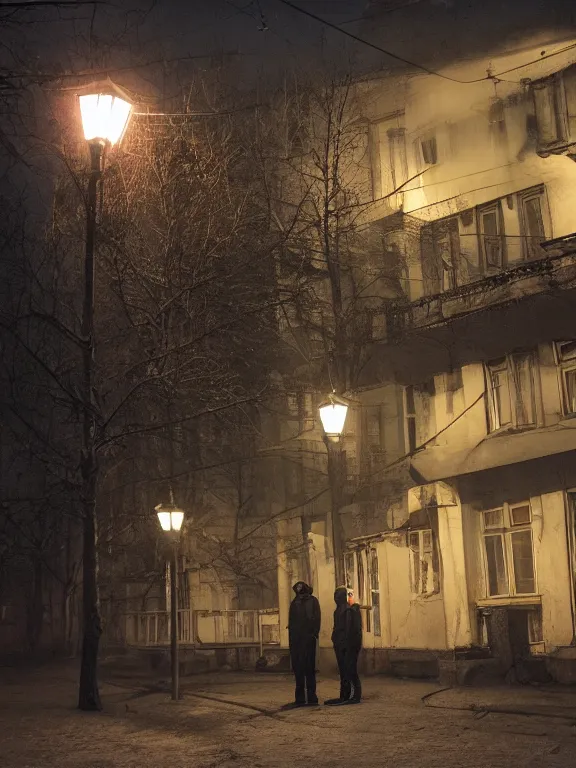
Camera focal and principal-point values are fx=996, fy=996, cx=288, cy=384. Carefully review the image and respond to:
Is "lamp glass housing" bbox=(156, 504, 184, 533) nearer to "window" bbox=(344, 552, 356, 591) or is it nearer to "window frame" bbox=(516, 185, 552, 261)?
"window" bbox=(344, 552, 356, 591)

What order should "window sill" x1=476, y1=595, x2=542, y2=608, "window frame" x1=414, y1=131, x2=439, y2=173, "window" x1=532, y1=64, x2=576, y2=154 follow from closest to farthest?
1. "window sill" x1=476, y1=595, x2=542, y2=608
2. "window" x1=532, y1=64, x2=576, y2=154
3. "window frame" x1=414, y1=131, x2=439, y2=173

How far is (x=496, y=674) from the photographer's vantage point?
2083 cm

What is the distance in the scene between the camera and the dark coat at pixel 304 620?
15.5 metres

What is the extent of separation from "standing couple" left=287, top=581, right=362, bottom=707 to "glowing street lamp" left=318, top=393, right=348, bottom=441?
266cm

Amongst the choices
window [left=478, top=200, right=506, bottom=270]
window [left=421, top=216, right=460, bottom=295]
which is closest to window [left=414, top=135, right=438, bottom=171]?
window [left=421, top=216, right=460, bottom=295]

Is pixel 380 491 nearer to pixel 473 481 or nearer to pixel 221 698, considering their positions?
pixel 473 481

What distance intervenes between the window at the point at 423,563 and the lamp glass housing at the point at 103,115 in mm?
13470

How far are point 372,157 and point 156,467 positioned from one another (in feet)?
39.6

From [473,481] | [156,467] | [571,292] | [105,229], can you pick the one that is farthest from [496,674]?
[156,467]

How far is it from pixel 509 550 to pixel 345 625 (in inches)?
303

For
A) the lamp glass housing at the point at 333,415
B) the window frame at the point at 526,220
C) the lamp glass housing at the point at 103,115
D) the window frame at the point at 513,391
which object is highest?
the window frame at the point at 526,220

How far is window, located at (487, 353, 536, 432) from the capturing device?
74.1 ft

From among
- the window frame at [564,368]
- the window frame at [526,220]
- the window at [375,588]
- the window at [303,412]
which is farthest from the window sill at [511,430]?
the window at [303,412]

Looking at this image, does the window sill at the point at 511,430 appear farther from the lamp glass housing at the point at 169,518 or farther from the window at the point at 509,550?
the lamp glass housing at the point at 169,518
